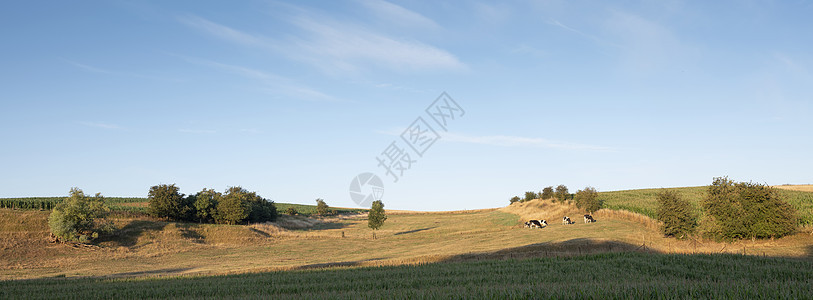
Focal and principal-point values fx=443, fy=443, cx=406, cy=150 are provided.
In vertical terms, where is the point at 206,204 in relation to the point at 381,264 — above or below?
above

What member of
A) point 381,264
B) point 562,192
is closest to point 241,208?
point 381,264

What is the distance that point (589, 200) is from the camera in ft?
201

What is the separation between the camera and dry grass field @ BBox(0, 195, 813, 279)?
103 ft

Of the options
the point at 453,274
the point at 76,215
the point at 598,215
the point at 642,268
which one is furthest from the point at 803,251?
the point at 76,215

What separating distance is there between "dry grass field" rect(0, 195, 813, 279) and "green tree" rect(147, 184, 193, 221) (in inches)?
138

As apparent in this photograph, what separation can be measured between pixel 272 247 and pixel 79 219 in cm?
2111

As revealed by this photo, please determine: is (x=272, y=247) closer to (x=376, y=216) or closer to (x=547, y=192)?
(x=376, y=216)

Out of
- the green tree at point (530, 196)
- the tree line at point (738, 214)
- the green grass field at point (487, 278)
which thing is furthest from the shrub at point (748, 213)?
the green tree at point (530, 196)

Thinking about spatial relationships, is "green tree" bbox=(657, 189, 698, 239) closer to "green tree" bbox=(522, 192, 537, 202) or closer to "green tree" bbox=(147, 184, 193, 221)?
"green tree" bbox=(147, 184, 193, 221)

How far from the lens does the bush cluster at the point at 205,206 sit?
2601 inches

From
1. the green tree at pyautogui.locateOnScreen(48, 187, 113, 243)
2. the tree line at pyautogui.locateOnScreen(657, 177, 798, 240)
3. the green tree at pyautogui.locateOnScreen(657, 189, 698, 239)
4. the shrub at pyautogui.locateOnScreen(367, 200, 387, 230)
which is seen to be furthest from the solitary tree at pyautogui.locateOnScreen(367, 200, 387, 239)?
the tree line at pyautogui.locateOnScreen(657, 177, 798, 240)

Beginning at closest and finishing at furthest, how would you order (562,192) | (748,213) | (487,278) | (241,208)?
(487,278), (748,213), (241,208), (562,192)

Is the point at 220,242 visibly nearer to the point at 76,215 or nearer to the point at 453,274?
the point at 76,215

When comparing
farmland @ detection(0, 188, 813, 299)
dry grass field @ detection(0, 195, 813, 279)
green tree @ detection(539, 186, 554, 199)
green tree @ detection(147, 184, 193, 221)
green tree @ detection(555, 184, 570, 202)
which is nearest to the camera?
farmland @ detection(0, 188, 813, 299)
